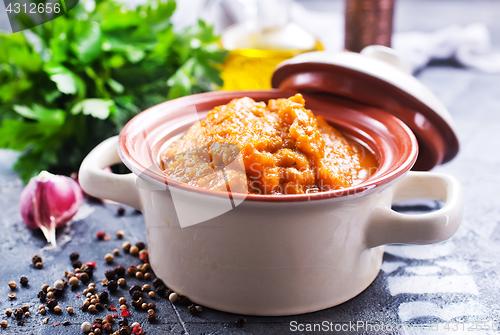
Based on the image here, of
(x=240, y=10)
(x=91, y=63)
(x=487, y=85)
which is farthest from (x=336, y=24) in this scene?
(x=91, y=63)

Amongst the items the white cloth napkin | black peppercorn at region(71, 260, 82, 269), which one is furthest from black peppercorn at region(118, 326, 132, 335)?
the white cloth napkin

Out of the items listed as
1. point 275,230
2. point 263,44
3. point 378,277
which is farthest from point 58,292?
point 263,44

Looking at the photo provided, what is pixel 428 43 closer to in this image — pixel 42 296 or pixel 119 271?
pixel 119 271

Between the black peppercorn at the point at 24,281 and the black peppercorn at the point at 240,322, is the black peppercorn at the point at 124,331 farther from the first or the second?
the black peppercorn at the point at 24,281

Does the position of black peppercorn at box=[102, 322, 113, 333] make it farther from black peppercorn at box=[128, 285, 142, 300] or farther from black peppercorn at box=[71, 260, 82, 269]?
black peppercorn at box=[71, 260, 82, 269]

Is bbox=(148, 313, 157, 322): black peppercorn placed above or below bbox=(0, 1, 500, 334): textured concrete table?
above

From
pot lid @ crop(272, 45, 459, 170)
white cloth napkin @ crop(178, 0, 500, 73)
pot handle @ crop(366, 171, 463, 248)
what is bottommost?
white cloth napkin @ crop(178, 0, 500, 73)

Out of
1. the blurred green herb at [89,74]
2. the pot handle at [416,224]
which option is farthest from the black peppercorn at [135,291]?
the blurred green herb at [89,74]
